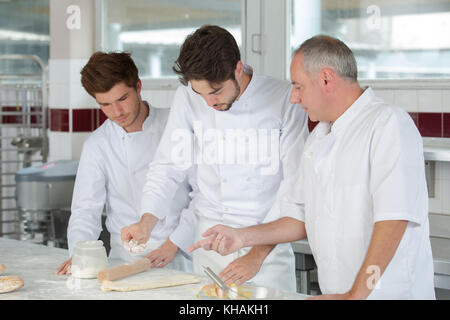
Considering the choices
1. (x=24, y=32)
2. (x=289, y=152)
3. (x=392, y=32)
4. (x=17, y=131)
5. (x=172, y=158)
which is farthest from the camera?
(x=24, y=32)

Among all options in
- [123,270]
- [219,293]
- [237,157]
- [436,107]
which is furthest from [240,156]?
[436,107]

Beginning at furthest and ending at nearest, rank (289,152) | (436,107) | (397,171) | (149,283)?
(436,107)
(289,152)
(149,283)
(397,171)

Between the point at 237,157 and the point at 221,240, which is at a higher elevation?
the point at 237,157

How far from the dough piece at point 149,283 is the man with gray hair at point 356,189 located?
0.12 meters

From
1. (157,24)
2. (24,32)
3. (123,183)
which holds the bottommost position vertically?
(123,183)

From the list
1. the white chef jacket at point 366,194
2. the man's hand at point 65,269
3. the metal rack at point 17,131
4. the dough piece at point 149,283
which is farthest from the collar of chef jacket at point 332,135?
the metal rack at point 17,131

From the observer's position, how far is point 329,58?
1779 millimetres

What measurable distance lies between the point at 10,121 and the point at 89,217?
4.03 metres

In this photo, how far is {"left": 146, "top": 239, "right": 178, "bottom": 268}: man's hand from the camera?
2.32 meters

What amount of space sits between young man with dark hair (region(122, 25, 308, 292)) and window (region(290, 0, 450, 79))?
1.19 m

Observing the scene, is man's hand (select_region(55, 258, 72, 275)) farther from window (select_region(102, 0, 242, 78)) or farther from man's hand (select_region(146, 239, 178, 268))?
window (select_region(102, 0, 242, 78))

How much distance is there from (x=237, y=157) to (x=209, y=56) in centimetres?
41

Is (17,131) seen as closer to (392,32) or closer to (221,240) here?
(392,32)
